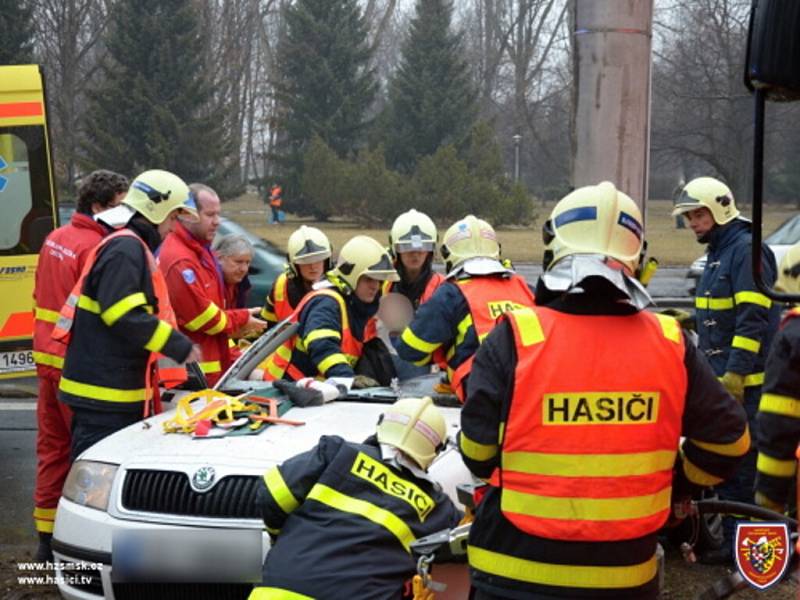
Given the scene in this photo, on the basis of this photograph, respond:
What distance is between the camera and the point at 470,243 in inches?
226

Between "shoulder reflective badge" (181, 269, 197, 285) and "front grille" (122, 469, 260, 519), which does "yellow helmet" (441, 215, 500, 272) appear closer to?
"shoulder reflective badge" (181, 269, 197, 285)

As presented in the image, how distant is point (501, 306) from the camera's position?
541 cm

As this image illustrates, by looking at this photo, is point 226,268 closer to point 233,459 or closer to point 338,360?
point 338,360

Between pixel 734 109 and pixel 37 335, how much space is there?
3771 mm

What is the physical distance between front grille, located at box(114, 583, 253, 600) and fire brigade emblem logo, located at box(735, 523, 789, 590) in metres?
2.39

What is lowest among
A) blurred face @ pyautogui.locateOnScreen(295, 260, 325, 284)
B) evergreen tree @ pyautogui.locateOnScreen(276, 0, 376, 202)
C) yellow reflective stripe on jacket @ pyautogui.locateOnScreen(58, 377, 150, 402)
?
yellow reflective stripe on jacket @ pyautogui.locateOnScreen(58, 377, 150, 402)

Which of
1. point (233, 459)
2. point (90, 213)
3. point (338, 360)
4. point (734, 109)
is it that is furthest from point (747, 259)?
point (90, 213)

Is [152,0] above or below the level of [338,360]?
above

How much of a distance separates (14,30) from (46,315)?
3070 centimetres

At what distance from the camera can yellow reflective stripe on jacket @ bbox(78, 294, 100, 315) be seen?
5.58 meters

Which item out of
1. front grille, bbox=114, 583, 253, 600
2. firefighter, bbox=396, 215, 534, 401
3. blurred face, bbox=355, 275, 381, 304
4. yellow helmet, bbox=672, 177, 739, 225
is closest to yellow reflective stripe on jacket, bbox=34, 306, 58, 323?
blurred face, bbox=355, 275, 381, 304

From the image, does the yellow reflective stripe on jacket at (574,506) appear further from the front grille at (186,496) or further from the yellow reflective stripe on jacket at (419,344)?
the yellow reflective stripe on jacket at (419,344)

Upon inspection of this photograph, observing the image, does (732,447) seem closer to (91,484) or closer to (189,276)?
(91,484)

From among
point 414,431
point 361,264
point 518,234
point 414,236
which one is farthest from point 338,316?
point 518,234
